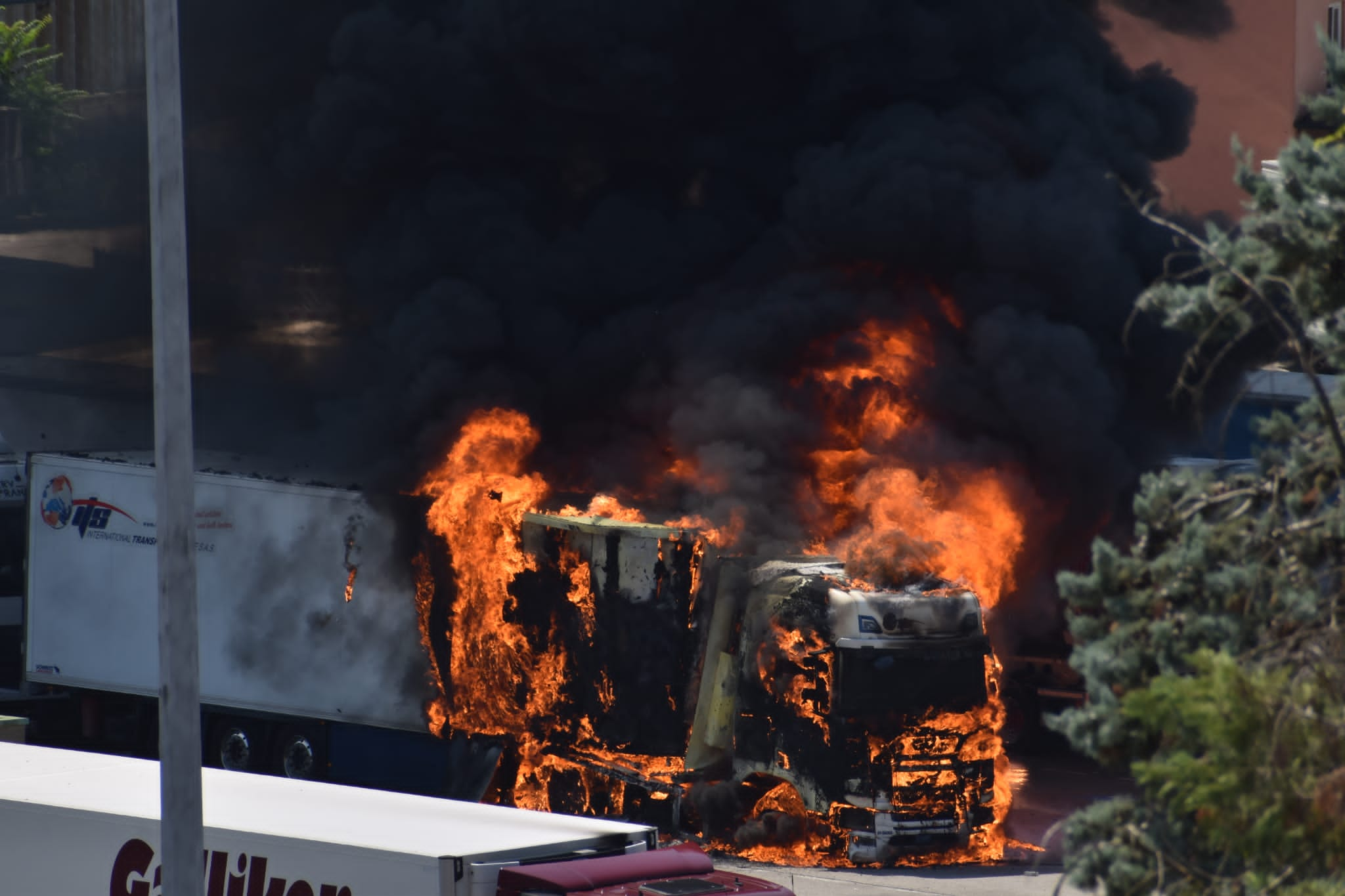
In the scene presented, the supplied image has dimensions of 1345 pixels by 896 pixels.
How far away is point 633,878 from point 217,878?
2775mm

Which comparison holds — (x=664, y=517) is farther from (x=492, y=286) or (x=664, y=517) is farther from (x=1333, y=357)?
(x=1333, y=357)

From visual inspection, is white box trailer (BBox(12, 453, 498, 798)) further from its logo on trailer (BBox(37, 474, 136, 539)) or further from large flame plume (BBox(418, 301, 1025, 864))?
large flame plume (BBox(418, 301, 1025, 864))

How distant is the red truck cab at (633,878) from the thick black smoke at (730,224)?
27.4ft

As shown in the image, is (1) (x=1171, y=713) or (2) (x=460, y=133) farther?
(2) (x=460, y=133)

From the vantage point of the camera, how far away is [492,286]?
24.3 m

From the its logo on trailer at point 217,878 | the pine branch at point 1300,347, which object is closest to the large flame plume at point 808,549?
the its logo on trailer at point 217,878

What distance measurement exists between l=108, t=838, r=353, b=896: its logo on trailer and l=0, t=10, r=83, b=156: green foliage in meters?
23.8

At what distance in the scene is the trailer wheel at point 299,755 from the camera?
1969 centimetres

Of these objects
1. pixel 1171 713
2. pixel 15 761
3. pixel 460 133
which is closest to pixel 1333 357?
pixel 1171 713

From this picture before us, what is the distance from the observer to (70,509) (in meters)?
22.1

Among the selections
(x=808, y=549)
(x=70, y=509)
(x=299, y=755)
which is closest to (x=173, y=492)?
(x=808, y=549)

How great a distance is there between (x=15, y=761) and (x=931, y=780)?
7.72 m

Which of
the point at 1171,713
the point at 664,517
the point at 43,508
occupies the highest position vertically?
the point at 43,508

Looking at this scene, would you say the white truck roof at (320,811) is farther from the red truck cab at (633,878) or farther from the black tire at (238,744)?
the black tire at (238,744)
